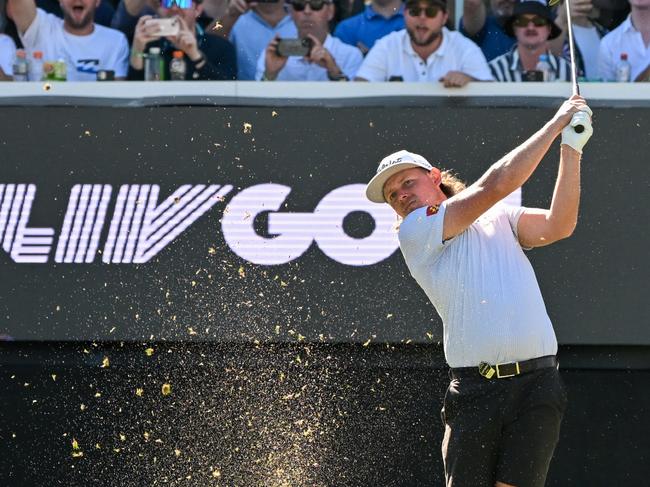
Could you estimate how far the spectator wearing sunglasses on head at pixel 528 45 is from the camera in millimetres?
7242

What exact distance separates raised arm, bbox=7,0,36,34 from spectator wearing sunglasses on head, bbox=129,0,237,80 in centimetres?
76

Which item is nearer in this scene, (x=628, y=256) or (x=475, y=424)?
(x=475, y=424)

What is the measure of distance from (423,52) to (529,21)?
0.75 meters

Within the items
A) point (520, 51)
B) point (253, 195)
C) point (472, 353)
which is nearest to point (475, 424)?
point (472, 353)

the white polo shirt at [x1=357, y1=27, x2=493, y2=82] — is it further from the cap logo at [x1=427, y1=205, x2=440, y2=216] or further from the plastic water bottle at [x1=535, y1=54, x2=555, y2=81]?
the cap logo at [x1=427, y1=205, x2=440, y2=216]

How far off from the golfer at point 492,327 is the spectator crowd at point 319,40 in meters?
2.49

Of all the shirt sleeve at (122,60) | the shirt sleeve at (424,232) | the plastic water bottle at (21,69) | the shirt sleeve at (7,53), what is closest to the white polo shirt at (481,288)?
the shirt sleeve at (424,232)

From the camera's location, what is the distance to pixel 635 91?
6.50 m

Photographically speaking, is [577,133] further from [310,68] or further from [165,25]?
[165,25]

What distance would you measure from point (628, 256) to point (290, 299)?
5.99ft

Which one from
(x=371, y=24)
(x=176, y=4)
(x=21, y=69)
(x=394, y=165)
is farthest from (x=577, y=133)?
(x=21, y=69)

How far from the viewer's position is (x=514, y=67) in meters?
7.29

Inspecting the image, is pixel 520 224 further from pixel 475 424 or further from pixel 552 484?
pixel 552 484

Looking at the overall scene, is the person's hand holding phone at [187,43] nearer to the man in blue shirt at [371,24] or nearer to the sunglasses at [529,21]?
the man in blue shirt at [371,24]
